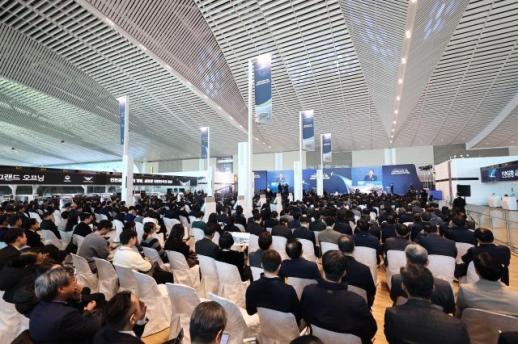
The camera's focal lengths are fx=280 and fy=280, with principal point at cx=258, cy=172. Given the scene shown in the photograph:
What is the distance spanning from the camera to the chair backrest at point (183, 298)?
256 cm

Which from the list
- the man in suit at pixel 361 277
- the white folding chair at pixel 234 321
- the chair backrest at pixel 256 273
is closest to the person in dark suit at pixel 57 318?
the white folding chair at pixel 234 321

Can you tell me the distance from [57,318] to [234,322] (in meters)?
1.25

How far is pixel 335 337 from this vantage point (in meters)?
2.04

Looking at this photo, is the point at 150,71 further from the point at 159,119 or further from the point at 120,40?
the point at 159,119

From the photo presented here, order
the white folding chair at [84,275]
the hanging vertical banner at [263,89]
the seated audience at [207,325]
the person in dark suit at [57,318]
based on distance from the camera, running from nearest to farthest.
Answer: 1. the seated audience at [207,325]
2. the person in dark suit at [57,318]
3. the white folding chair at [84,275]
4. the hanging vertical banner at [263,89]

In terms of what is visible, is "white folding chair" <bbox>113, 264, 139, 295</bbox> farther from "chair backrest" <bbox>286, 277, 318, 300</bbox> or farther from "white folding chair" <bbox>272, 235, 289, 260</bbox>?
"white folding chair" <bbox>272, 235, 289, 260</bbox>

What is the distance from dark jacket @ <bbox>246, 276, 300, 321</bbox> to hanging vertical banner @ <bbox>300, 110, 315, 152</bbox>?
13168mm

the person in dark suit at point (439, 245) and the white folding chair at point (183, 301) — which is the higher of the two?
the person in dark suit at point (439, 245)

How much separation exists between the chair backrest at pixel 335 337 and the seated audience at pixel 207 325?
936mm

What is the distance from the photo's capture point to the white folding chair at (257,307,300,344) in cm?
227

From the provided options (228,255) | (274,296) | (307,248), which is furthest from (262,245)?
(307,248)

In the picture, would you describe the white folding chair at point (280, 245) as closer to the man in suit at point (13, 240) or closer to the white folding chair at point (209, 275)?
the white folding chair at point (209, 275)

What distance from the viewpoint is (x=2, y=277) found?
2.70 meters

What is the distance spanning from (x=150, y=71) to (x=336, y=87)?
36.9 ft
